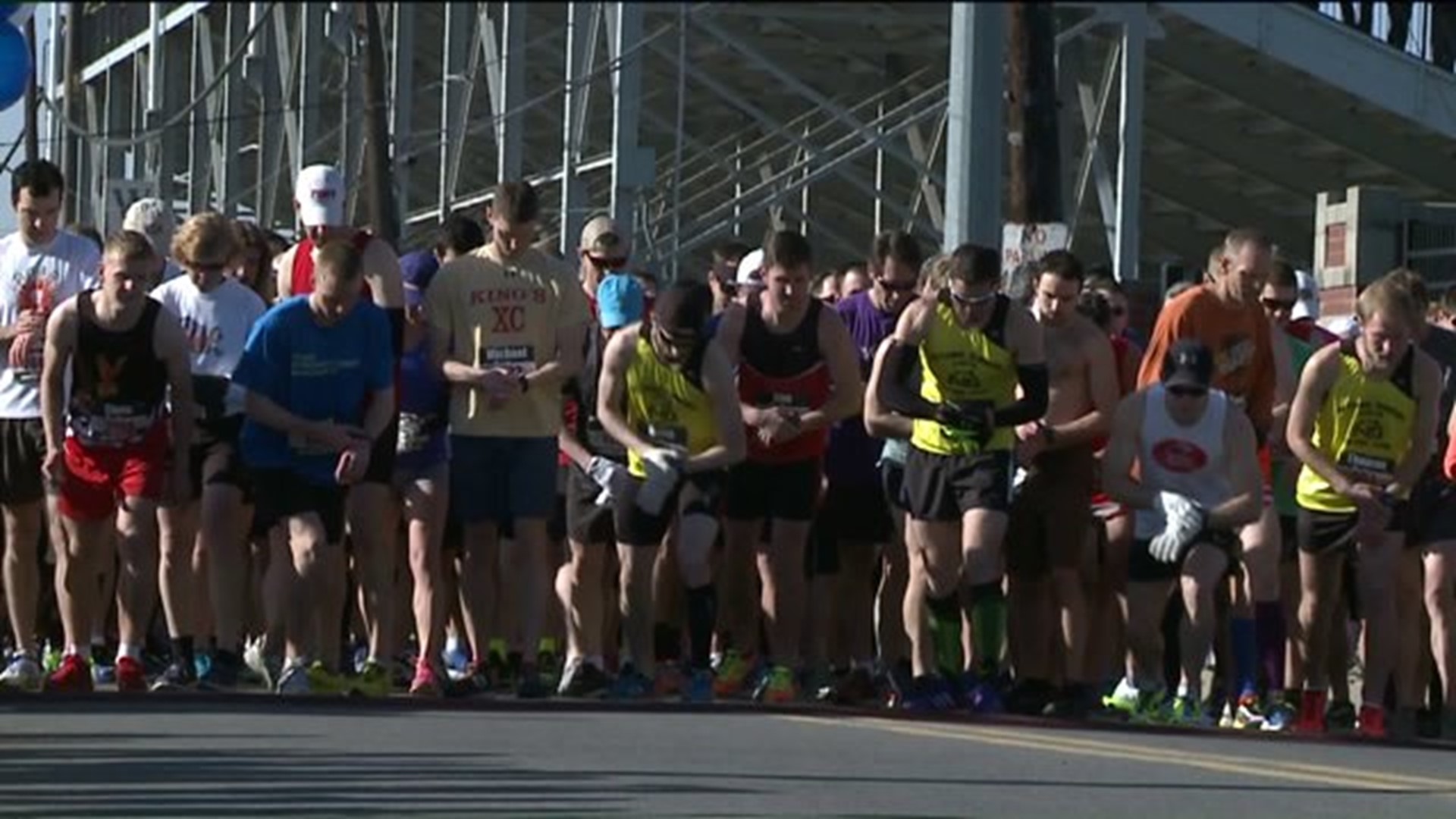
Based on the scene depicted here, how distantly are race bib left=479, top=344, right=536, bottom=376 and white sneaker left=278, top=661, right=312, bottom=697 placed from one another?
142cm

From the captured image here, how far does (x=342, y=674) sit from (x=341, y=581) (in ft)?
1.24

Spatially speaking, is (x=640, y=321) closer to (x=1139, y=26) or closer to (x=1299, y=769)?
(x=1299, y=769)

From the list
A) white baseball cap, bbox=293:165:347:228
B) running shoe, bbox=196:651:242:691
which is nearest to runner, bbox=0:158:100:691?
running shoe, bbox=196:651:242:691

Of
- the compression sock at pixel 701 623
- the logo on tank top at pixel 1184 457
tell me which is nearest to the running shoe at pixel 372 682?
the compression sock at pixel 701 623

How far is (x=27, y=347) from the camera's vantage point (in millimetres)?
14086

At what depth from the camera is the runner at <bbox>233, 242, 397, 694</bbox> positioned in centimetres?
1371

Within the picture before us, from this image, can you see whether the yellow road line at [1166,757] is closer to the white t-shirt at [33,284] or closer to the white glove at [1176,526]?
the white glove at [1176,526]

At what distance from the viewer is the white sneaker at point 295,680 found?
44.9 ft

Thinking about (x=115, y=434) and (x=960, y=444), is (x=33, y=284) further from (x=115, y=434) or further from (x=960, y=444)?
(x=960, y=444)

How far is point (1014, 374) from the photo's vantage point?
1418cm

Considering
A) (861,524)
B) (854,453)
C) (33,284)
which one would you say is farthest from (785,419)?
(33,284)

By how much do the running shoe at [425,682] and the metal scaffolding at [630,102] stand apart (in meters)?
1.77

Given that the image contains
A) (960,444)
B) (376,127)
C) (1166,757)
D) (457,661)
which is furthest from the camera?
(457,661)

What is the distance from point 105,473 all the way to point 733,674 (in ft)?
8.97
